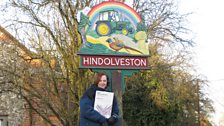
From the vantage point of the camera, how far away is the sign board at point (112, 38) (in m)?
7.96

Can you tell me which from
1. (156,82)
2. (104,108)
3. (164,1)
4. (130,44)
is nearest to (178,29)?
(164,1)

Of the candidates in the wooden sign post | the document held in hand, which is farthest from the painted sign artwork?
the document held in hand

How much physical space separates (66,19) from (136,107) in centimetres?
507

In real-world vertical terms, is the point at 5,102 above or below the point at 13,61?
below

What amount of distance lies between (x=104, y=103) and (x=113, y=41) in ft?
7.36

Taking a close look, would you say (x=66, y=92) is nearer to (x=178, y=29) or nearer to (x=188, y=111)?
(x=178, y=29)

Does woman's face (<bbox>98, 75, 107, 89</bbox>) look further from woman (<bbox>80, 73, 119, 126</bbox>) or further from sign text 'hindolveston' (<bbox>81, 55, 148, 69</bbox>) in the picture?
sign text 'hindolveston' (<bbox>81, 55, 148, 69</bbox>)

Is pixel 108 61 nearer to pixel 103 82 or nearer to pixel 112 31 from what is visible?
pixel 112 31

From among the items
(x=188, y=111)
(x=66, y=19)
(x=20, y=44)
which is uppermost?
(x=66, y=19)

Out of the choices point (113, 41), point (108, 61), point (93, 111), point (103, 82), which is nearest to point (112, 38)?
point (113, 41)

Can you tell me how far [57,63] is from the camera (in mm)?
15141

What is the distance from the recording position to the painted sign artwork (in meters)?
7.99

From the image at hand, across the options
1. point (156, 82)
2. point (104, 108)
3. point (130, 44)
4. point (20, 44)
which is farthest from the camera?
point (156, 82)

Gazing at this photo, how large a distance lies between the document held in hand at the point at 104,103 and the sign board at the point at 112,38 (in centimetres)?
186
